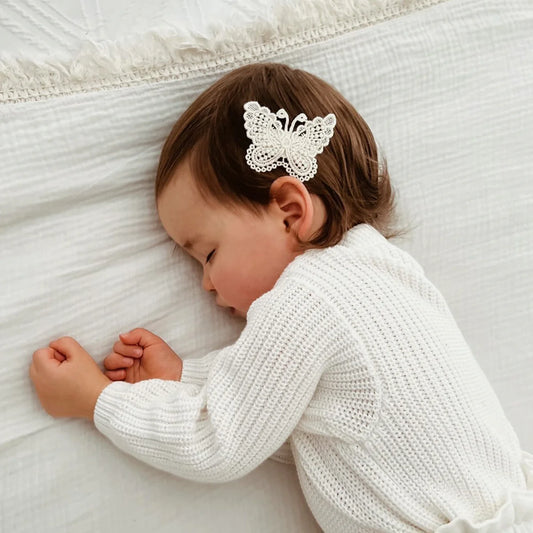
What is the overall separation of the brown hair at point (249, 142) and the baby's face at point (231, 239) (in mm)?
17

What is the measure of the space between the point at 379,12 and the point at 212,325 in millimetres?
629

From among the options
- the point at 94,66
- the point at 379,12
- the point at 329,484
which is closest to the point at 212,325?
the point at 329,484

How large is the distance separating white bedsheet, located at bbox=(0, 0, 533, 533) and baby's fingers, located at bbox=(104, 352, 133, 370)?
22 mm

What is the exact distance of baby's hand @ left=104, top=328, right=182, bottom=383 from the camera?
3.46 ft

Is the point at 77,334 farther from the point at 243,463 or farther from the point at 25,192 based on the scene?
the point at 243,463

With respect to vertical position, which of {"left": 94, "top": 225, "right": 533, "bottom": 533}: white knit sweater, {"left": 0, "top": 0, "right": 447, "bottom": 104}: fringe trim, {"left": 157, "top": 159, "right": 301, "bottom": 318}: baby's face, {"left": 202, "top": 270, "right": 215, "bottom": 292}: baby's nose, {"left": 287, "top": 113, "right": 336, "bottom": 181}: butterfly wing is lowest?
{"left": 94, "top": 225, "right": 533, "bottom": 533}: white knit sweater

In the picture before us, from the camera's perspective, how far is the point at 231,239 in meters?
0.99

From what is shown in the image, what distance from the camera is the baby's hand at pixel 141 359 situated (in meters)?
1.05

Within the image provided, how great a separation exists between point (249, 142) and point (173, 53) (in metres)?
0.24

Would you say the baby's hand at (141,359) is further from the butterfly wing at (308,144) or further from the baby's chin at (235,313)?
the butterfly wing at (308,144)

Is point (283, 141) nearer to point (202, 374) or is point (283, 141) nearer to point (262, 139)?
point (262, 139)

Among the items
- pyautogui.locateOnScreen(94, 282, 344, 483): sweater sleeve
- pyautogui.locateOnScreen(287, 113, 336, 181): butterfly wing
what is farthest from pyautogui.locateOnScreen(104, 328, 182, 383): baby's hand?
pyautogui.locateOnScreen(287, 113, 336, 181): butterfly wing

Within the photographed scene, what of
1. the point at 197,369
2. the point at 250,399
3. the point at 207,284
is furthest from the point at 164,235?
the point at 250,399

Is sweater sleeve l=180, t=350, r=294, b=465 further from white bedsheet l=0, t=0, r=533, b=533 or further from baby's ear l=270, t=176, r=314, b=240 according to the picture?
baby's ear l=270, t=176, r=314, b=240
